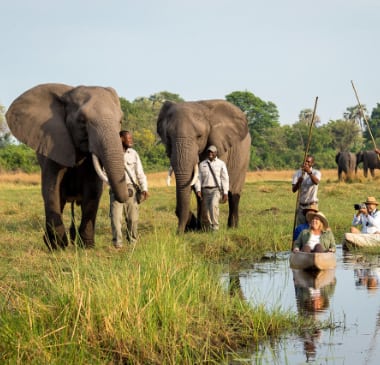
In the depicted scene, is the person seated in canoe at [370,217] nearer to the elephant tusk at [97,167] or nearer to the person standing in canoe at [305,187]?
the person standing in canoe at [305,187]

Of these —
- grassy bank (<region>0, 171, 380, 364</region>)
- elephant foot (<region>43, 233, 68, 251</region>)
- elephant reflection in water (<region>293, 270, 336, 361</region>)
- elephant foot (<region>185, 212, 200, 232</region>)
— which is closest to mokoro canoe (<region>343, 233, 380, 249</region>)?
elephant reflection in water (<region>293, 270, 336, 361</region>)

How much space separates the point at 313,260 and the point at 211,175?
12.6ft

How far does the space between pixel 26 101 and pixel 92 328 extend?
21.8ft

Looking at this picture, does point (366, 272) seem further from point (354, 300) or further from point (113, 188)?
point (113, 188)

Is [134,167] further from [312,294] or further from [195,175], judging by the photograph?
[312,294]

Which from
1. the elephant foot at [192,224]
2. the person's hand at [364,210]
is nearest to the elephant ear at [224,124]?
the elephant foot at [192,224]

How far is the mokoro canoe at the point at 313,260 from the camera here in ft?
37.1

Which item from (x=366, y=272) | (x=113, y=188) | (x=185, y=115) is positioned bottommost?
(x=366, y=272)

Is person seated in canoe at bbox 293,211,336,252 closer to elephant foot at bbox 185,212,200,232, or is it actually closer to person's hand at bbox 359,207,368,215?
person's hand at bbox 359,207,368,215

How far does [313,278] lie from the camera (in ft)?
35.8

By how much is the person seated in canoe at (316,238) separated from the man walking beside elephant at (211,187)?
3.05 meters

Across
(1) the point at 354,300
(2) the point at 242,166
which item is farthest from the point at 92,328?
(2) the point at 242,166

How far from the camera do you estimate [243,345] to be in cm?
715

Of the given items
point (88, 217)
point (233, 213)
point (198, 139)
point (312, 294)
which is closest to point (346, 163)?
point (233, 213)
